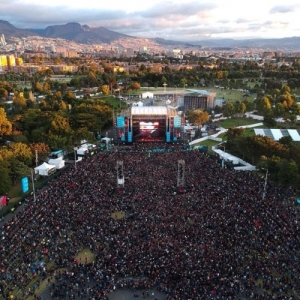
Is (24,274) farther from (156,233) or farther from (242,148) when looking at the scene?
(242,148)

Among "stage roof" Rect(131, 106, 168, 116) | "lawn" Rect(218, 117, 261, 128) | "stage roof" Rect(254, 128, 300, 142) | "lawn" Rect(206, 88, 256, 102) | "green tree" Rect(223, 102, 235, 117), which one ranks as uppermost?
"stage roof" Rect(131, 106, 168, 116)

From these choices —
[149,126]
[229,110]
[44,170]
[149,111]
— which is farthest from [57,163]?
[229,110]

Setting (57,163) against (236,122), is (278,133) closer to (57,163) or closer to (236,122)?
(236,122)

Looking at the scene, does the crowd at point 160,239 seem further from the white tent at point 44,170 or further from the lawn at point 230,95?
the lawn at point 230,95

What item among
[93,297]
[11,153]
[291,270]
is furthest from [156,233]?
[11,153]

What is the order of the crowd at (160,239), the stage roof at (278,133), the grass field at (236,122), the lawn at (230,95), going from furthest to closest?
the lawn at (230,95) → the grass field at (236,122) → the stage roof at (278,133) → the crowd at (160,239)

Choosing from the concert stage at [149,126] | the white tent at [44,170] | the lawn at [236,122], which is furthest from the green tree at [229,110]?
the white tent at [44,170]

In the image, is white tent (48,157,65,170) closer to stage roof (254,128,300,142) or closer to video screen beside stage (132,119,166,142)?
video screen beside stage (132,119,166,142)

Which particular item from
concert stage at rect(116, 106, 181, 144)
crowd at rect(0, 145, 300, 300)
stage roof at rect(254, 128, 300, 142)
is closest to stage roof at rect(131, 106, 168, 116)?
concert stage at rect(116, 106, 181, 144)

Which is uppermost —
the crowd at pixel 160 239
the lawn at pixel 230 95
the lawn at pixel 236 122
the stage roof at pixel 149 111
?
the stage roof at pixel 149 111
